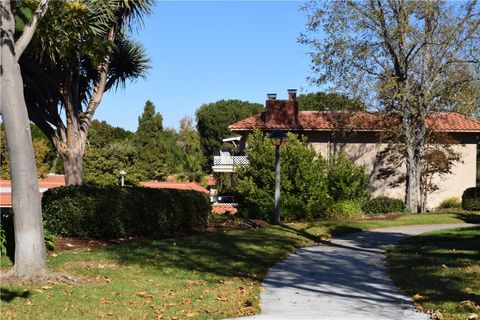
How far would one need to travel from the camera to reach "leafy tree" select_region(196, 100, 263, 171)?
234ft

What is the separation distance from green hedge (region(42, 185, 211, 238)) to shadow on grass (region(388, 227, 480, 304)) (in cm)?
550

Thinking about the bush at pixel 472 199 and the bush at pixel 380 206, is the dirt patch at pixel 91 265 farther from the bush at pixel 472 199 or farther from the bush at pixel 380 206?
the bush at pixel 472 199

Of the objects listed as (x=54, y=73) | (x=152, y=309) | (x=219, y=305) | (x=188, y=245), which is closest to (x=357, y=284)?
(x=219, y=305)

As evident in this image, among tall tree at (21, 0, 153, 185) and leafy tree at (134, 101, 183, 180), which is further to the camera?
leafy tree at (134, 101, 183, 180)

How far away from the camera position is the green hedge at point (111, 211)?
12.8m

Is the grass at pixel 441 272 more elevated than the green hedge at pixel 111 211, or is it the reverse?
the green hedge at pixel 111 211

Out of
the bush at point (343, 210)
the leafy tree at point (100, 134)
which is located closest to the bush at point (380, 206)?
the bush at point (343, 210)

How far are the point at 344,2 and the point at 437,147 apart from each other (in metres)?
11.0

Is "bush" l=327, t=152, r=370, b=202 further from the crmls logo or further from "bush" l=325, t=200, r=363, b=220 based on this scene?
the crmls logo

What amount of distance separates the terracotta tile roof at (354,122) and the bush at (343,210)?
22.1ft

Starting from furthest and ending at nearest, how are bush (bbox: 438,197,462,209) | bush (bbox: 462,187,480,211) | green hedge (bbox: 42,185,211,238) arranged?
bush (bbox: 438,197,462,209) < bush (bbox: 462,187,480,211) < green hedge (bbox: 42,185,211,238)

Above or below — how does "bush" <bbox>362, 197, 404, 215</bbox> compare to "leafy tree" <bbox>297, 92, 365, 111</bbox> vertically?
below

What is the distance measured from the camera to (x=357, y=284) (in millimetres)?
8820

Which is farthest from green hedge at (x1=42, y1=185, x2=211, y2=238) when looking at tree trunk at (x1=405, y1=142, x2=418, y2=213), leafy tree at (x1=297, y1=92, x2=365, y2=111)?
tree trunk at (x1=405, y1=142, x2=418, y2=213)
